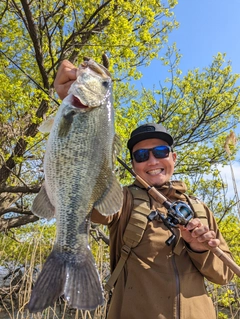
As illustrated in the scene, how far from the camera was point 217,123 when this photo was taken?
39.3ft

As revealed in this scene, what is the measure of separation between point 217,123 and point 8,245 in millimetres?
8601

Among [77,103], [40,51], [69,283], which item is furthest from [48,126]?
[40,51]

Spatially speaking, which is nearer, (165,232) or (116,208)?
(116,208)

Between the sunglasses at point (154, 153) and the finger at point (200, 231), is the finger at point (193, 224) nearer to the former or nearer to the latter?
the finger at point (200, 231)

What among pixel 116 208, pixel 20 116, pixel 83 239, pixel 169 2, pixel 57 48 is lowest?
pixel 83 239

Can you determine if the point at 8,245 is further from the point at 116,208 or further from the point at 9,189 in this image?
the point at 116,208

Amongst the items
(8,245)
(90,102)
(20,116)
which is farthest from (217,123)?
(90,102)

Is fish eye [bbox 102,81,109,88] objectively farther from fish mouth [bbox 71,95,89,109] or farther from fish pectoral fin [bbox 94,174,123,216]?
fish pectoral fin [bbox 94,174,123,216]

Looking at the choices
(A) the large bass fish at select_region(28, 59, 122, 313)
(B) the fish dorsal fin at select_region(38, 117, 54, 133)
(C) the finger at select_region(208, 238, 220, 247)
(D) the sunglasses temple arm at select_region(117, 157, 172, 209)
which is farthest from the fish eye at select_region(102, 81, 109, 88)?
(C) the finger at select_region(208, 238, 220, 247)

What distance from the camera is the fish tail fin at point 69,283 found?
165 centimetres

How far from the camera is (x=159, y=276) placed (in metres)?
2.51

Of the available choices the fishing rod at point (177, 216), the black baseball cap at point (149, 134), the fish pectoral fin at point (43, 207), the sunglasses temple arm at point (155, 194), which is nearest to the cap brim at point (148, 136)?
the black baseball cap at point (149, 134)

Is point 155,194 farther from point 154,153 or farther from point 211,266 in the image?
point 211,266

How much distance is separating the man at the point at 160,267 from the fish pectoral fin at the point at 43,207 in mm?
365
